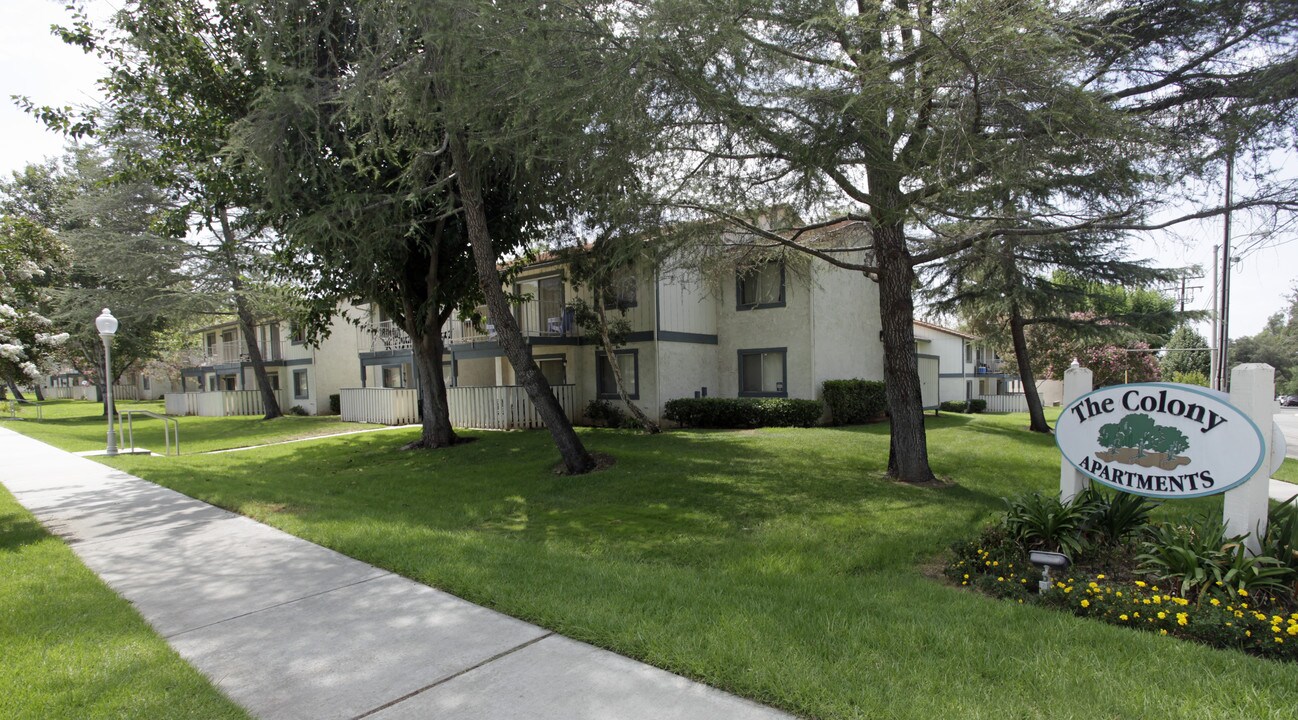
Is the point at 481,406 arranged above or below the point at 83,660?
above

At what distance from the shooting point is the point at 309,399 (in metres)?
29.5

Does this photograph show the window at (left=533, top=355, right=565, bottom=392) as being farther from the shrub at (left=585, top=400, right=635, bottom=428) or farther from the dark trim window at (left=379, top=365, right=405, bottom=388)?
the dark trim window at (left=379, top=365, right=405, bottom=388)

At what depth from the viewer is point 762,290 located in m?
18.5

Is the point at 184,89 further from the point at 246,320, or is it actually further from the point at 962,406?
the point at 962,406

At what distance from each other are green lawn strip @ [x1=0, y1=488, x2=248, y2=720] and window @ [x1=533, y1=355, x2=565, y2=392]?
1467 centimetres

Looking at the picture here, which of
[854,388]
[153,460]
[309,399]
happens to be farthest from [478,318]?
[309,399]

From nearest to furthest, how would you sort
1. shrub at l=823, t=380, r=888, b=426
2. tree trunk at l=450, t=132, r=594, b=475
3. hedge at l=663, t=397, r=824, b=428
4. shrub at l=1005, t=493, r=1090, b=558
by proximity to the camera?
shrub at l=1005, t=493, r=1090, b=558 → tree trunk at l=450, t=132, r=594, b=475 → hedge at l=663, t=397, r=824, b=428 → shrub at l=823, t=380, r=888, b=426

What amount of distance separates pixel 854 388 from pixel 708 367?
4.14 m

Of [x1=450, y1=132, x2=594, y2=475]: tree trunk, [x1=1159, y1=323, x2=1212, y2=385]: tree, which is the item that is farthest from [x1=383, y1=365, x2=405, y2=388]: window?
[x1=1159, y1=323, x2=1212, y2=385]: tree

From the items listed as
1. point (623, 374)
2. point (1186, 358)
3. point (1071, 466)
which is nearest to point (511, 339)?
point (623, 374)

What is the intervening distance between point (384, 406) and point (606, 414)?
29.2 feet

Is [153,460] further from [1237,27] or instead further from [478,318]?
[1237,27]

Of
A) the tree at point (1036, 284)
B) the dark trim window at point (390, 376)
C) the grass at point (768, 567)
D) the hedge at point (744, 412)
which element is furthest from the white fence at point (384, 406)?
the tree at point (1036, 284)

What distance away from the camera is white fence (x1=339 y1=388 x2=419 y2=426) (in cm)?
2220
